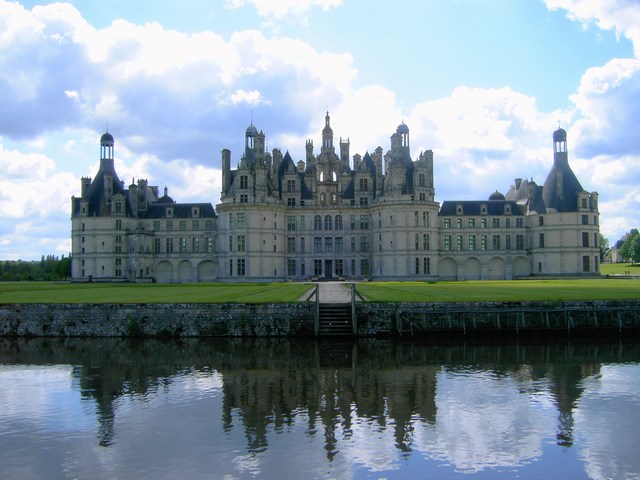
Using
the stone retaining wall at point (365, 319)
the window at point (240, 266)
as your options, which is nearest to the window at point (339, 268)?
the window at point (240, 266)

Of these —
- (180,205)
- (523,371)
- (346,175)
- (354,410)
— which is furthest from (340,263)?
(354,410)

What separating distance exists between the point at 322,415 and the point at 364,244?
6066cm

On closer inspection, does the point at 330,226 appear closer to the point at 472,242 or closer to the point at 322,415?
the point at 472,242

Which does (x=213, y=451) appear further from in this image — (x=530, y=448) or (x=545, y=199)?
(x=545, y=199)

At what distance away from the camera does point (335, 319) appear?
33.2 metres

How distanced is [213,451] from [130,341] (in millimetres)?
19176

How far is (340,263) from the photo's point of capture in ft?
255

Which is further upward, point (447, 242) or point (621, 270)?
point (447, 242)

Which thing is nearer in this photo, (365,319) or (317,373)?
(317,373)

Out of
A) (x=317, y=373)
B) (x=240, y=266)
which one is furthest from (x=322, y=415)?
(x=240, y=266)

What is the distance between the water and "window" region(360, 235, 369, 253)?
162ft

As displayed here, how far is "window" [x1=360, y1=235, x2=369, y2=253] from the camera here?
77500 millimetres

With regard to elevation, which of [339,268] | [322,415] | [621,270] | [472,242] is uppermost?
[472,242]

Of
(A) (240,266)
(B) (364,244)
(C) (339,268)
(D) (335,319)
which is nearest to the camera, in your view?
(D) (335,319)
